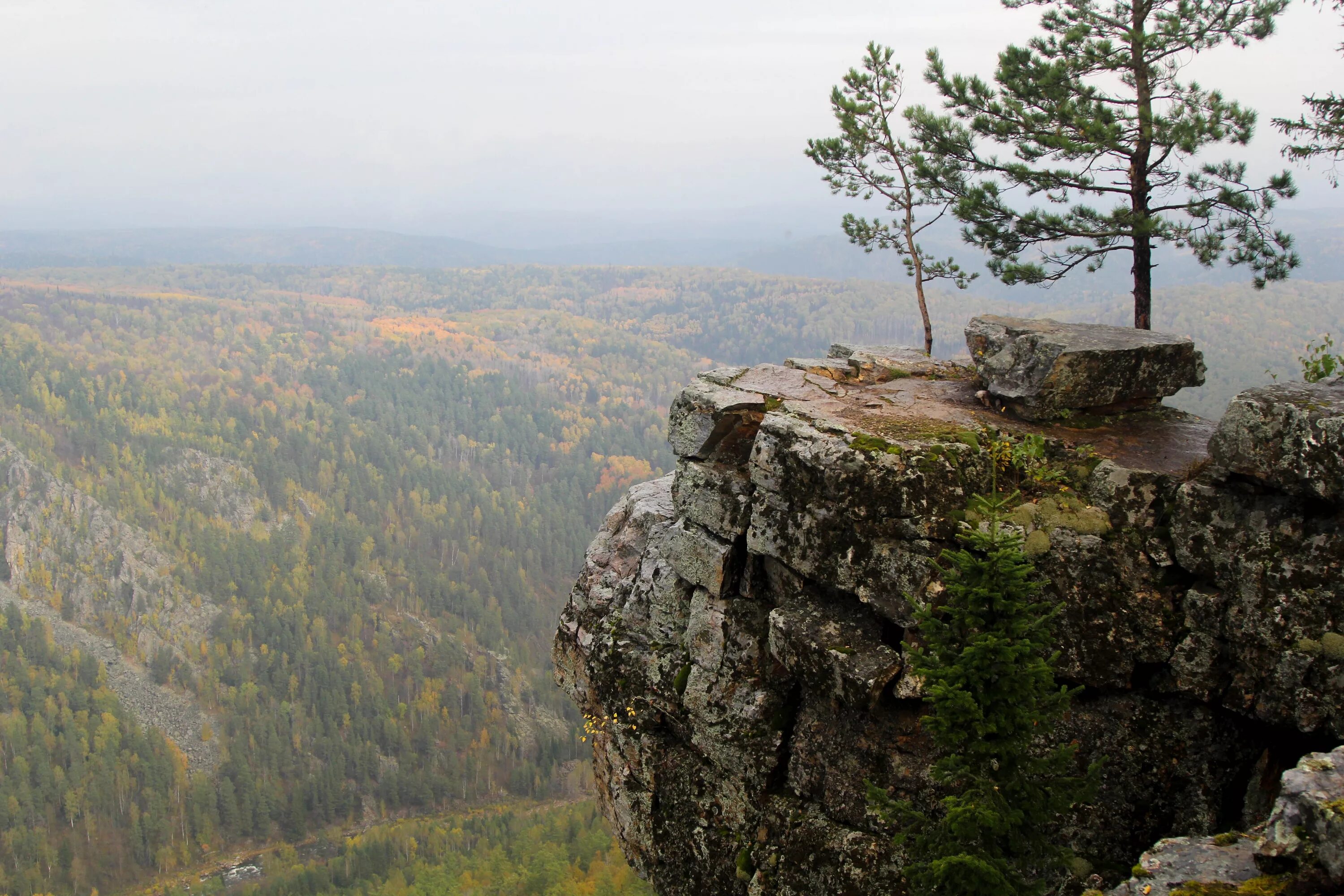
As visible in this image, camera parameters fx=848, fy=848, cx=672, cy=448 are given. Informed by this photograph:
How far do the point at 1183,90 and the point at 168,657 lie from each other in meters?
178

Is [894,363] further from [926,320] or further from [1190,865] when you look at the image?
[1190,865]

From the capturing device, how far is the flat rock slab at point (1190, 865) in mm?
8672

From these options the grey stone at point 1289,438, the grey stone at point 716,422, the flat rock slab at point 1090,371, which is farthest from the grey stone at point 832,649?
the grey stone at point 1289,438

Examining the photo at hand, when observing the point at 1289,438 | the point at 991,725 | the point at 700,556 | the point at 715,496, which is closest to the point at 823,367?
the point at 715,496

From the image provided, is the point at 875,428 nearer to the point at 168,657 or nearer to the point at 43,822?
the point at 43,822

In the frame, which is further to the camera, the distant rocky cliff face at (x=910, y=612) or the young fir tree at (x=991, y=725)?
the distant rocky cliff face at (x=910, y=612)

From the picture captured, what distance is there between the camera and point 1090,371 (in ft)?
50.7

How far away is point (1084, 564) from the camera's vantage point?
1279 centimetres

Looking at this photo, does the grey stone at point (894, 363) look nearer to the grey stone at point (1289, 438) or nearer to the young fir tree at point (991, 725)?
the grey stone at point (1289, 438)

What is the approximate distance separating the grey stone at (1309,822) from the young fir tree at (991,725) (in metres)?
2.36

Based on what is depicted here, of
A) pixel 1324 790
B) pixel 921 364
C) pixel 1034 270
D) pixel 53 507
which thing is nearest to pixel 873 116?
pixel 1034 270

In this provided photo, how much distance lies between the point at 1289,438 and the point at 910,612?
5.54m

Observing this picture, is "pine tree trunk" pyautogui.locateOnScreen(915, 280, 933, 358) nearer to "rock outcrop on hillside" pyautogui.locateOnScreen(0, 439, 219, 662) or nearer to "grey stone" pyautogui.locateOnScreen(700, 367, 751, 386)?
"grey stone" pyautogui.locateOnScreen(700, 367, 751, 386)

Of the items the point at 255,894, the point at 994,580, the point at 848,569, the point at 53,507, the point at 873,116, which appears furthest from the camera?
the point at 53,507
